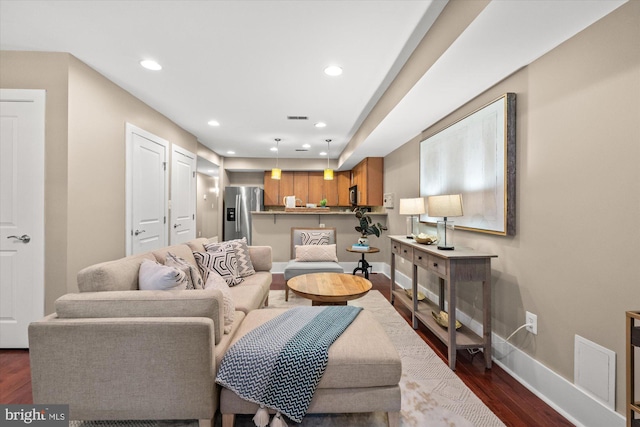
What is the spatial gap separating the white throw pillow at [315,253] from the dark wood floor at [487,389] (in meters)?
1.83

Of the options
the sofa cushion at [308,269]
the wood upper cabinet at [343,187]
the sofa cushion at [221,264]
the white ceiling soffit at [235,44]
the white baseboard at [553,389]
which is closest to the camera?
the white baseboard at [553,389]

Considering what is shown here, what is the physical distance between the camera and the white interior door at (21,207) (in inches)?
92.1

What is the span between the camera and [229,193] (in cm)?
695

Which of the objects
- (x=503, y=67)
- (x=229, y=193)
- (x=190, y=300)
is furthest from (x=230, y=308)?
(x=229, y=193)

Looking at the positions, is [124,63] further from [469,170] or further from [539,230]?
[539,230]

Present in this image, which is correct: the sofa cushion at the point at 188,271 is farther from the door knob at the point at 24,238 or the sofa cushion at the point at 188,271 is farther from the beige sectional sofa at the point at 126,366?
the door knob at the point at 24,238

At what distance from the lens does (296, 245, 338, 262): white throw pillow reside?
395 centimetres

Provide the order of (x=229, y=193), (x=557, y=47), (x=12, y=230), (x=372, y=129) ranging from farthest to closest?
(x=229, y=193) → (x=372, y=129) → (x=12, y=230) → (x=557, y=47)

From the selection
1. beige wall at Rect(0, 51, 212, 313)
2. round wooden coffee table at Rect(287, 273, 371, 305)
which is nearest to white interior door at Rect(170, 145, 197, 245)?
beige wall at Rect(0, 51, 212, 313)

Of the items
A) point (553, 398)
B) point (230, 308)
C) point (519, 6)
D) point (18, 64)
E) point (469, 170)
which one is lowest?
point (553, 398)

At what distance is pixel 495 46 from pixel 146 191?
3.69m

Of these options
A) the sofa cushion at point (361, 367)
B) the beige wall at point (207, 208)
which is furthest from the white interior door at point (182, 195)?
the sofa cushion at point (361, 367)

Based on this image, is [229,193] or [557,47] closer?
[557,47]

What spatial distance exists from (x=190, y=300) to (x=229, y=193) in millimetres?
5827
